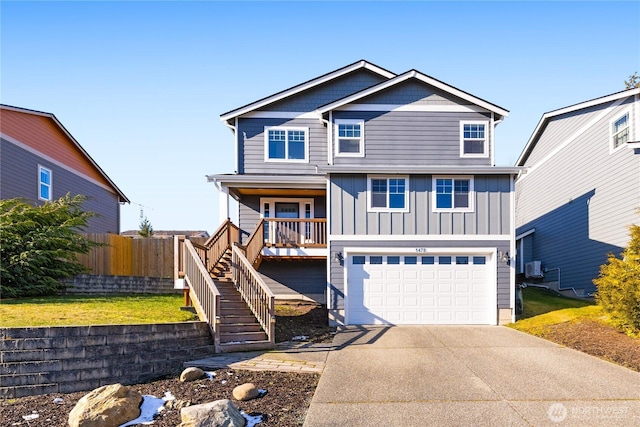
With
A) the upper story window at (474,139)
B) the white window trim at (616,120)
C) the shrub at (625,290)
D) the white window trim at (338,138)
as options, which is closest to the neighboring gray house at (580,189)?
the white window trim at (616,120)

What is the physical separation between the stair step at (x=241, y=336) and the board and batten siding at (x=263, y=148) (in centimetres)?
756

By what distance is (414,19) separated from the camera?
1153 cm

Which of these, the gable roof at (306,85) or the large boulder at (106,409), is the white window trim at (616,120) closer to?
the gable roof at (306,85)

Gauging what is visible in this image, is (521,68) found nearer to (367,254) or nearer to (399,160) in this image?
(399,160)

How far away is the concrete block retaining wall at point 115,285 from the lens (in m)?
14.1

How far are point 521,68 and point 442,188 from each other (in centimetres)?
406

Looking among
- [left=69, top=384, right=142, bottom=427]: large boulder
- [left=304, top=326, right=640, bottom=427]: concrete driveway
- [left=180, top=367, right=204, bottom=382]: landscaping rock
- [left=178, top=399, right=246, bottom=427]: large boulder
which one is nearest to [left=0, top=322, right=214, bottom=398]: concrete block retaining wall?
[left=180, top=367, right=204, bottom=382]: landscaping rock

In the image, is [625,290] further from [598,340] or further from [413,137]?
[413,137]

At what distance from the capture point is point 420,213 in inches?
544

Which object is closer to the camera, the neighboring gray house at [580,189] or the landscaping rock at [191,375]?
the landscaping rock at [191,375]

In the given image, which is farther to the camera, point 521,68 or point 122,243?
point 122,243

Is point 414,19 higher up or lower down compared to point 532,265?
higher up

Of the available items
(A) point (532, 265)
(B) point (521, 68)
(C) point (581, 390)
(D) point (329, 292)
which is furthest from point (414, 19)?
(A) point (532, 265)

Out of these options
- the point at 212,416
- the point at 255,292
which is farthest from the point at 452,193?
the point at 212,416
